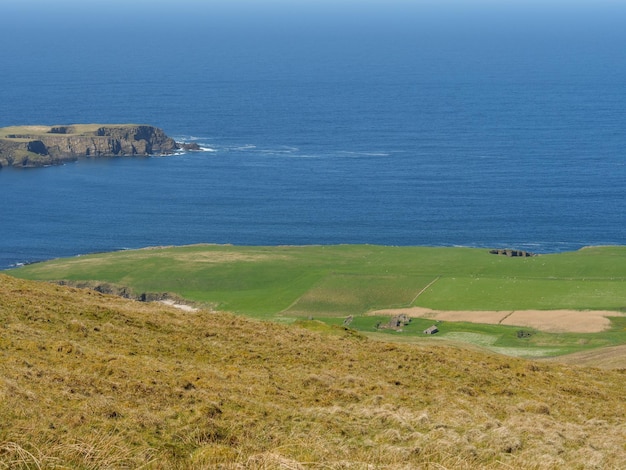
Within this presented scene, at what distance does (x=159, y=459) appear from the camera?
59.1 feet

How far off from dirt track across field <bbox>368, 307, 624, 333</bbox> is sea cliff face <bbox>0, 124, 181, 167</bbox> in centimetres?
10262

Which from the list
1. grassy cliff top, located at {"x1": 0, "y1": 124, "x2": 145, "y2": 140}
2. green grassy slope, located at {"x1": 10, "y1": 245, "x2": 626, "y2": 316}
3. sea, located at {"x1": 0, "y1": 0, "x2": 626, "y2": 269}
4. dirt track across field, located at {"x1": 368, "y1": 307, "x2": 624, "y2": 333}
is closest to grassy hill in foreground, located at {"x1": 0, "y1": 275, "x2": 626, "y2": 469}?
dirt track across field, located at {"x1": 368, "y1": 307, "x2": 624, "y2": 333}

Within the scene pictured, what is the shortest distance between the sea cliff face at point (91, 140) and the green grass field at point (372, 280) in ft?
238

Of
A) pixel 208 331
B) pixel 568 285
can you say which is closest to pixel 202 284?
pixel 568 285

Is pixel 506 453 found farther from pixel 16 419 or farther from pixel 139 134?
pixel 139 134

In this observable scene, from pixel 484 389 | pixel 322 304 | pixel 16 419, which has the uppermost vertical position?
pixel 16 419

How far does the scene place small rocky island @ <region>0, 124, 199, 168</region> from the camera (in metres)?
160

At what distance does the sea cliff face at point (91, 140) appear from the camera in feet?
526

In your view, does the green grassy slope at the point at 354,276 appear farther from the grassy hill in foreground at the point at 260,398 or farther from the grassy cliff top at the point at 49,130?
the grassy cliff top at the point at 49,130

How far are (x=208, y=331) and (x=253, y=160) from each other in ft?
398

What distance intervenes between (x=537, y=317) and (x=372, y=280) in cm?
1586

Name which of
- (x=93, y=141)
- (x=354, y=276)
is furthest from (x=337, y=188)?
(x=354, y=276)

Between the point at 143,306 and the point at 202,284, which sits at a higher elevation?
the point at 143,306

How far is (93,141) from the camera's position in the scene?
534 ft
